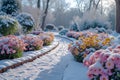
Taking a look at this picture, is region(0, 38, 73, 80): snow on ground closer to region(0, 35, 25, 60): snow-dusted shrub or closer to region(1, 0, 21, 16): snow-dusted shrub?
region(0, 35, 25, 60): snow-dusted shrub

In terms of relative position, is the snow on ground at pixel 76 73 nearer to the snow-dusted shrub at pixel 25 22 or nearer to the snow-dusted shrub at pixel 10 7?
the snow-dusted shrub at pixel 25 22

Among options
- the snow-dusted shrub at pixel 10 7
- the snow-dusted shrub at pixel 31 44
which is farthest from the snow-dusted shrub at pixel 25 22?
the snow-dusted shrub at pixel 31 44

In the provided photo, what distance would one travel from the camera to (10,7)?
1912 centimetres

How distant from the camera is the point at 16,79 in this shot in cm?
588

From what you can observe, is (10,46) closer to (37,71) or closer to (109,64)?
(37,71)

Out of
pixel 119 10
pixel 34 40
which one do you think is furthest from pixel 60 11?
pixel 34 40

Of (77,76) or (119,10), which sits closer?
(77,76)

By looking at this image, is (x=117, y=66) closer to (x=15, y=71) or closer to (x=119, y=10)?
(x=15, y=71)

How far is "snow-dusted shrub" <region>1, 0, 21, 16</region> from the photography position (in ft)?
63.1

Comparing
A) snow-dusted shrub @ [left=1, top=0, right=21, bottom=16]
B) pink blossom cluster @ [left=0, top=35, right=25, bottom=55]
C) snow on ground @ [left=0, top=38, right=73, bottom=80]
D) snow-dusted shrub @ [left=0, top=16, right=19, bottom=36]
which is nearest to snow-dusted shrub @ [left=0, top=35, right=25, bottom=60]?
pink blossom cluster @ [left=0, top=35, right=25, bottom=55]

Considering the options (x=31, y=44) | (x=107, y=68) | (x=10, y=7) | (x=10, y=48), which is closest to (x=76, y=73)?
(x=107, y=68)

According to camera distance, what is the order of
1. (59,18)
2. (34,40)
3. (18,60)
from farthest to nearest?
(59,18)
(34,40)
(18,60)

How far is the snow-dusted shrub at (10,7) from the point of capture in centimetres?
1922

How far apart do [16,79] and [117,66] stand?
8.14ft
